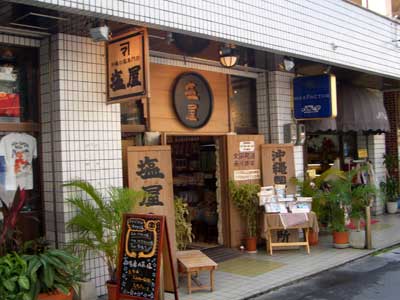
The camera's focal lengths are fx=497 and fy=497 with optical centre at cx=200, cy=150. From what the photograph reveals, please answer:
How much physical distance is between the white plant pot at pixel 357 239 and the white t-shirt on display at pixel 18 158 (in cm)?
659

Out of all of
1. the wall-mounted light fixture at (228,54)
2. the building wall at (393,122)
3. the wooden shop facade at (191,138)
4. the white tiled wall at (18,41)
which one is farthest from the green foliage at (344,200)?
the building wall at (393,122)

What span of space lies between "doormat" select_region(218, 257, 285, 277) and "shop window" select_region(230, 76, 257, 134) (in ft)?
9.94

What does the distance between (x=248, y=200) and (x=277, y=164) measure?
1248 millimetres

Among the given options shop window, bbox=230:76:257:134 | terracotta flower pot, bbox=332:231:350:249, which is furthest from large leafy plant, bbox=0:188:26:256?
terracotta flower pot, bbox=332:231:350:249

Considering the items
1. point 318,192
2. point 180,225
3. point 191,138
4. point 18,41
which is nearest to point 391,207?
point 318,192

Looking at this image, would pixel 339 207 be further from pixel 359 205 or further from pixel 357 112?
pixel 357 112

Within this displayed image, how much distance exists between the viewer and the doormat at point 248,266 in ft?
28.5

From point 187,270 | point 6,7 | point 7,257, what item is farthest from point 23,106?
Result: point 187,270

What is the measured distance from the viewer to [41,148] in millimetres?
7516

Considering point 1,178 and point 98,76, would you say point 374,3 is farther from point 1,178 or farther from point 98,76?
point 1,178

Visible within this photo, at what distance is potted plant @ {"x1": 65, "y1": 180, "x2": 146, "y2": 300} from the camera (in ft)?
22.1

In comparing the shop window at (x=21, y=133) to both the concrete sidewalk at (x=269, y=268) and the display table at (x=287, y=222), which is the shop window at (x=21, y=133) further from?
the display table at (x=287, y=222)

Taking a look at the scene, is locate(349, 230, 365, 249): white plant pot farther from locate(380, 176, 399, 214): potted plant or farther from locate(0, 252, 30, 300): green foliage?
locate(0, 252, 30, 300): green foliage

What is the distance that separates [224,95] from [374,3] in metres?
5.33
